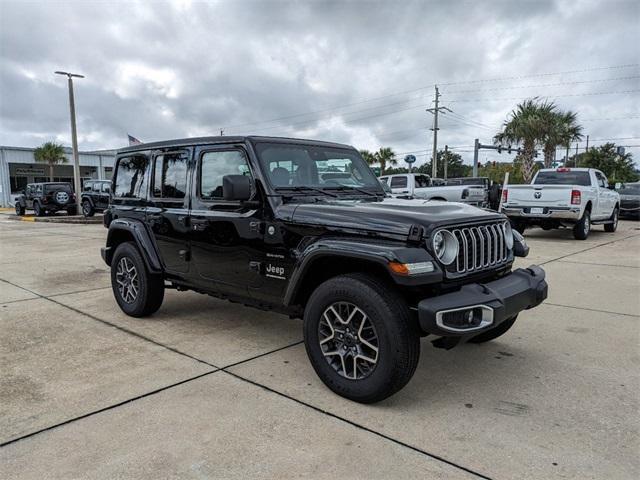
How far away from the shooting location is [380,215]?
3.11 m

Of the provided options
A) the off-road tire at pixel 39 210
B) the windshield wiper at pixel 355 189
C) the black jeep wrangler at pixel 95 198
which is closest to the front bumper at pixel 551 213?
the windshield wiper at pixel 355 189

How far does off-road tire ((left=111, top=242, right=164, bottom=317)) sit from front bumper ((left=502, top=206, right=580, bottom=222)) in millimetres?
9211

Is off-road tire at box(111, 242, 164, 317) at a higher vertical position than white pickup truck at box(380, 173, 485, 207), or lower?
lower

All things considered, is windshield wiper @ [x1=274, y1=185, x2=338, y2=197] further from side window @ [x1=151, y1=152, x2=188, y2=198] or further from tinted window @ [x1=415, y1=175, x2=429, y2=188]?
tinted window @ [x1=415, y1=175, x2=429, y2=188]

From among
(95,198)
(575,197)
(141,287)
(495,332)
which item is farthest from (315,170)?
(95,198)

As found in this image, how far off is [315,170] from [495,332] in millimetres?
2000

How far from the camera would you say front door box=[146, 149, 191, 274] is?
4379mm

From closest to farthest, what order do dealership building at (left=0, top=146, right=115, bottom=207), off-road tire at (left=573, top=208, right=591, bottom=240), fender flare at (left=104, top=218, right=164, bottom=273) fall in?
fender flare at (left=104, top=218, right=164, bottom=273) < off-road tire at (left=573, top=208, right=591, bottom=240) < dealership building at (left=0, top=146, right=115, bottom=207)

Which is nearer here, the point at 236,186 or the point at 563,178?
the point at 236,186

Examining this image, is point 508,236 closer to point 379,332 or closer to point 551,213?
point 379,332

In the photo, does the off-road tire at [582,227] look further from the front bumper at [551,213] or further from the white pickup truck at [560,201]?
the front bumper at [551,213]

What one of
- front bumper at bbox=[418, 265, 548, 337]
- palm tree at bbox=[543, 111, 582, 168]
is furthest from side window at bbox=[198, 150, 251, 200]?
palm tree at bbox=[543, 111, 582, 168]

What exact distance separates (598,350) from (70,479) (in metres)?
3.94

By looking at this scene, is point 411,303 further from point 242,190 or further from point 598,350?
point 598,350
